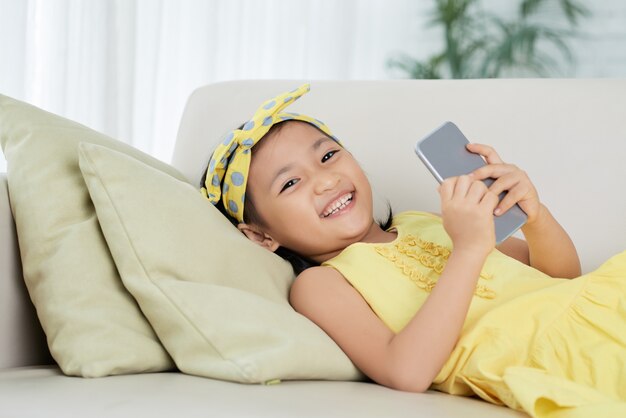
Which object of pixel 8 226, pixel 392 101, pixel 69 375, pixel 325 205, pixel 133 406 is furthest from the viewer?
pixel 392 101

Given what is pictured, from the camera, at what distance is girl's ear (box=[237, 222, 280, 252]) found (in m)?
1.44

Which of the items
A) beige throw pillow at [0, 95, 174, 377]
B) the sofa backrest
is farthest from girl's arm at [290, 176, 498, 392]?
the sofa backrest

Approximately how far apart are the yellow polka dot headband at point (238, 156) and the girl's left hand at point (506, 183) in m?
0.34

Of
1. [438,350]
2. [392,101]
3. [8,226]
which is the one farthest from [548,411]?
[392,101]

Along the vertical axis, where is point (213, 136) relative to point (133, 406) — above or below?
above

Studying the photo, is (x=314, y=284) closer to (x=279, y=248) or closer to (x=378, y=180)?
(x=279, y=248)

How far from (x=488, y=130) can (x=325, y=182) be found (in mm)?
371

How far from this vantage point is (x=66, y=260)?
3.67 ft

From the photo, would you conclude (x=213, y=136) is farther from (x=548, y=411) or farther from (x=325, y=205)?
(x=548, y=411)

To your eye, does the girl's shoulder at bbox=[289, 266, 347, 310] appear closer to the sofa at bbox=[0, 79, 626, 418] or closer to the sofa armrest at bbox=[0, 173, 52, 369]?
the sofa at bbox=[0, 79, 626, 418]

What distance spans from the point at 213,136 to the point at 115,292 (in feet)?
2.11

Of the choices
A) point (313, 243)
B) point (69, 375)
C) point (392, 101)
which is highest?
point (392, 101)

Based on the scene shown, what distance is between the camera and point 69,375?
3.48ft

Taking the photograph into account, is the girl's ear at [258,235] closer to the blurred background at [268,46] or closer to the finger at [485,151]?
the finger at [485,151]
